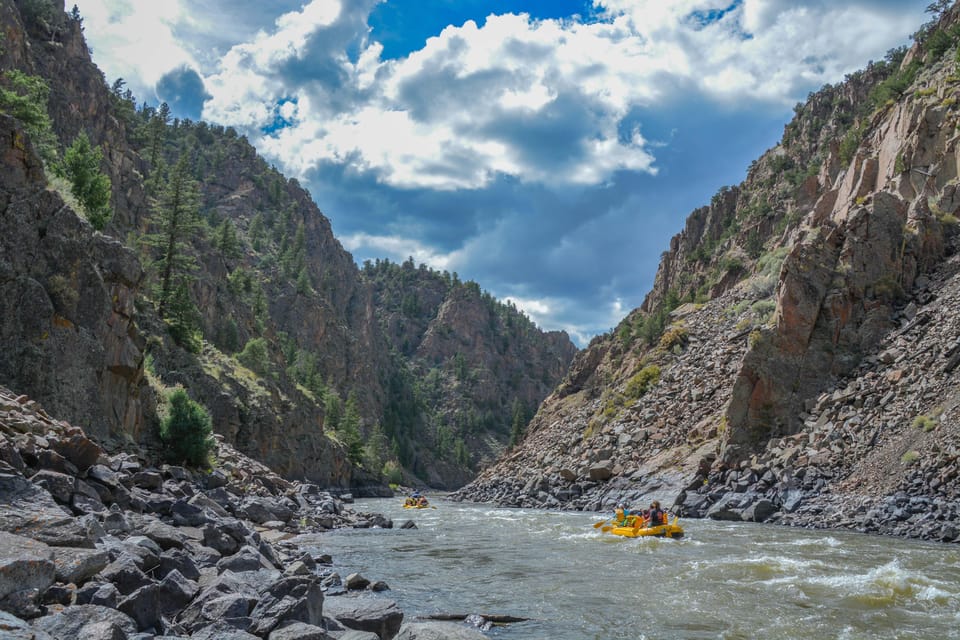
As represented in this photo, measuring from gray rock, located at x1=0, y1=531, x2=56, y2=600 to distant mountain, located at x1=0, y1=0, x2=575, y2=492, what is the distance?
593 inches

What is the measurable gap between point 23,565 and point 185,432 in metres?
22.7

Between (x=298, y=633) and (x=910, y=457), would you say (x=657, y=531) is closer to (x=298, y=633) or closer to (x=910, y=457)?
(x=910, y=457)

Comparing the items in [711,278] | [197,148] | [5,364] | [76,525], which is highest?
[197,148]

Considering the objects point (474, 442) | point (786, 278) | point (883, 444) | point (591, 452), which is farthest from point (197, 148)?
point (883, 444)

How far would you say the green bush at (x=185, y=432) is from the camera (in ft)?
92.5

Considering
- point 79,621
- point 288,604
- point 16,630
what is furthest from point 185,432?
point 16,630

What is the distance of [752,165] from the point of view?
84.5 metres

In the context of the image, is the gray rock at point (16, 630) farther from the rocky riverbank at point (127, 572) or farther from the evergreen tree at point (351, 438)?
the evergreen tree at point (351, 438)

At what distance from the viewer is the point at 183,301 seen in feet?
154

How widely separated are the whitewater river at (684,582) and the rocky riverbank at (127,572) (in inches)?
79.6

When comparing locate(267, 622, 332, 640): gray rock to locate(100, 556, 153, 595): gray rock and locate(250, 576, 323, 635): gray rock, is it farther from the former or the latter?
locate(100, 556, 153, 595): gray rock

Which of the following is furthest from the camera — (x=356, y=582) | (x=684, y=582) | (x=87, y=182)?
(x=87, y=182)

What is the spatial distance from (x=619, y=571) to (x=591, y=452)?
33.9 metres

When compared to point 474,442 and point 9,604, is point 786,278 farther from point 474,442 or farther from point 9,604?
point 474,442
